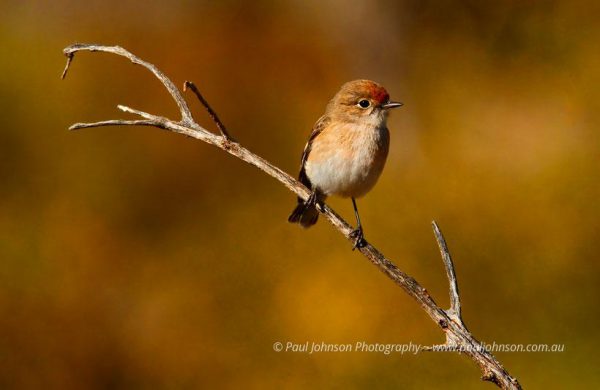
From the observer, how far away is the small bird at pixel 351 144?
4.30 meters

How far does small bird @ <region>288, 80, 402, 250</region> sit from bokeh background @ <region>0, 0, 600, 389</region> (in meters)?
2.52

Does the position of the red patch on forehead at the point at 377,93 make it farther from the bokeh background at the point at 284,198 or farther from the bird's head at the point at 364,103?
the bokeh background at the point at 284,198

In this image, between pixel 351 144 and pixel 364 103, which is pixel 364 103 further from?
pixel 351 144

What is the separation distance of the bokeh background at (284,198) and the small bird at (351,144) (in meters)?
2.52

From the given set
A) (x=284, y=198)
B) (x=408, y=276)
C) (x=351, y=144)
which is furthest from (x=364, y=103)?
(x=284, y=198)

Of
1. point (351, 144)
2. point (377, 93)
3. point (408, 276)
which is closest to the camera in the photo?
point (408, 276)

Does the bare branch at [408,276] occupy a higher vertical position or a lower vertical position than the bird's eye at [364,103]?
lower

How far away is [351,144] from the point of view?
14.2 feet

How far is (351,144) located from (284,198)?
12.9ft

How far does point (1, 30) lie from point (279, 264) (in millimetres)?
5444

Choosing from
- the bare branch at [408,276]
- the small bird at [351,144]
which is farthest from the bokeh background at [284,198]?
the bare branch at [408,276]

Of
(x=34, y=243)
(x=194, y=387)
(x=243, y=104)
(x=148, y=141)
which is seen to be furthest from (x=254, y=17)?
(x=194, y=387)

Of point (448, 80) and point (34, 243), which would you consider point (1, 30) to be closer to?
point (34, 243)

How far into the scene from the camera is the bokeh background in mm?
6934
